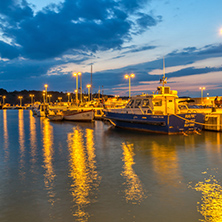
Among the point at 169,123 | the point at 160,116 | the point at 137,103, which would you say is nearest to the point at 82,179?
the point at 160,116

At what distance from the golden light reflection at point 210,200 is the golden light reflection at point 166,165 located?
120cm

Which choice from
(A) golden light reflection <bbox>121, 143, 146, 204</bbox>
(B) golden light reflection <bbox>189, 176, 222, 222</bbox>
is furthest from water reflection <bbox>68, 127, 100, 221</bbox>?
(B) golden light reflection <bbox>189, 176, 222, 222</bbox>

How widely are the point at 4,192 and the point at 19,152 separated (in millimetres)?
10699

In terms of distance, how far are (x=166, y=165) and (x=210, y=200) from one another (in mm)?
5840

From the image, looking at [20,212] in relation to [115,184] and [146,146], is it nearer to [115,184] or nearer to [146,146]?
[115,184]

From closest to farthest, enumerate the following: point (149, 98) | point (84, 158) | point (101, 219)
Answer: point (101, 219)
point (84, 158)
point (149, 98)

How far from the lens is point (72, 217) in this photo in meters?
8.18

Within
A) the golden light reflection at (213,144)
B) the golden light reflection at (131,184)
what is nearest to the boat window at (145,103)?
the golden light reflection at (213,144)

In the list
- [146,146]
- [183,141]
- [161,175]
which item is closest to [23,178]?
[161,175]

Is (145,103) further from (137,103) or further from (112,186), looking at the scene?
(112,186)

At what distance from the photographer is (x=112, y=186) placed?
11.2m

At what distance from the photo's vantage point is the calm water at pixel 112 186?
8422 mm

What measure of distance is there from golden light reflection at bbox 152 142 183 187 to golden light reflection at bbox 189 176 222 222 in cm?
120

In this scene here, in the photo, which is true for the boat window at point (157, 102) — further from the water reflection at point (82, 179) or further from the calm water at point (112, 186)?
the water reflection at point (82, 179)
